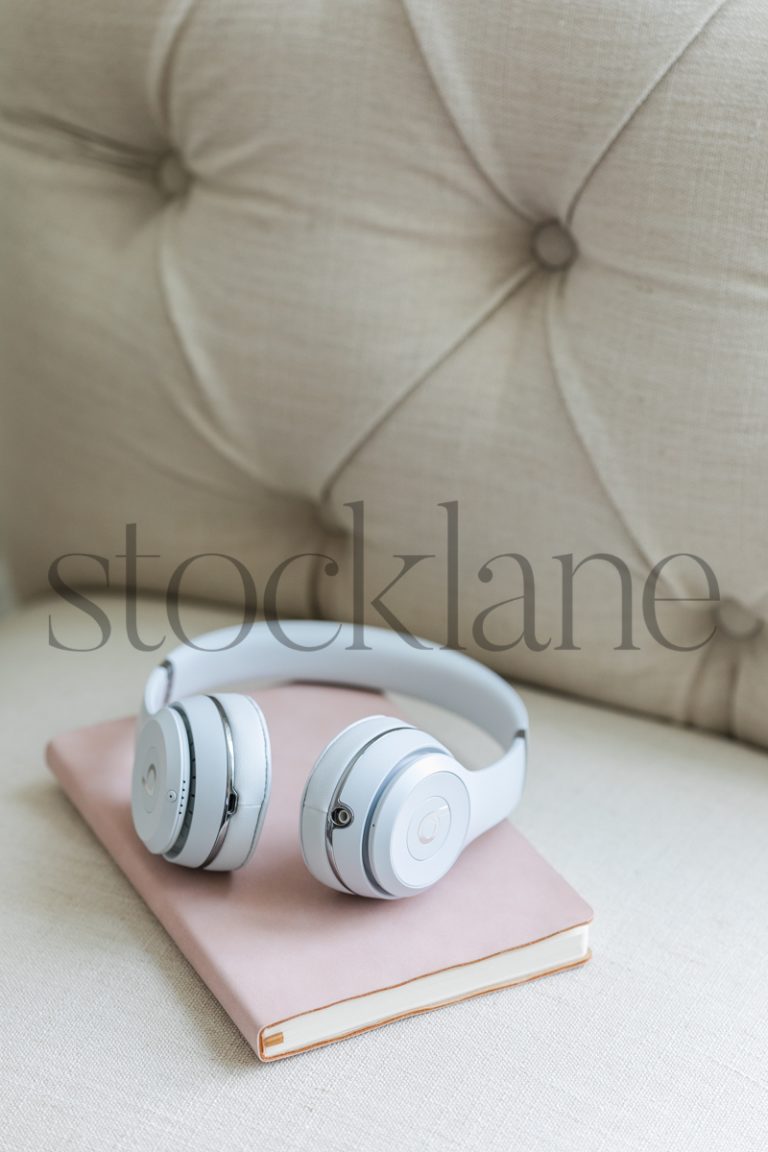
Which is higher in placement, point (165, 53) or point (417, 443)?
point (165, 53)

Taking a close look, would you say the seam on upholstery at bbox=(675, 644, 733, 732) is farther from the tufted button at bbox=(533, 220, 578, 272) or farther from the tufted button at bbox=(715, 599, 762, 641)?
the tufted button at bbox=(533, 220, 578, 272)

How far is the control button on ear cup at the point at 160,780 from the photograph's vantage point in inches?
19.8

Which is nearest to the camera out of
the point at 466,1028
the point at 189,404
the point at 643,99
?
the point at 466,1028

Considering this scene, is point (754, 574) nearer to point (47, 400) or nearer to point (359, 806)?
point (359, 806)

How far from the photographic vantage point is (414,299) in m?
0.68

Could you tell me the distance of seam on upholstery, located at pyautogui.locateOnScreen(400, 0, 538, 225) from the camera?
0.64 metres

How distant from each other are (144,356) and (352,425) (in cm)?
14

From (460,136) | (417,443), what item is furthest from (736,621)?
(460,136)

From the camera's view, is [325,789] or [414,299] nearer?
[325,789]

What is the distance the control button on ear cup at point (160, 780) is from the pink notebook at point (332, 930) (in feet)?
0.08

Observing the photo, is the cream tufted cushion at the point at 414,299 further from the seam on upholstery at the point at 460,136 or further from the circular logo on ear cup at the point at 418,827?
the circular logo on ear cup at the point at 418,827

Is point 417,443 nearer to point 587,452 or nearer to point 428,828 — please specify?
point 587,452

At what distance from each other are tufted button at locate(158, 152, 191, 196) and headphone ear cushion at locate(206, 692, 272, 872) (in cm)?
38

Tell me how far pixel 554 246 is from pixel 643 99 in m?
0.10
